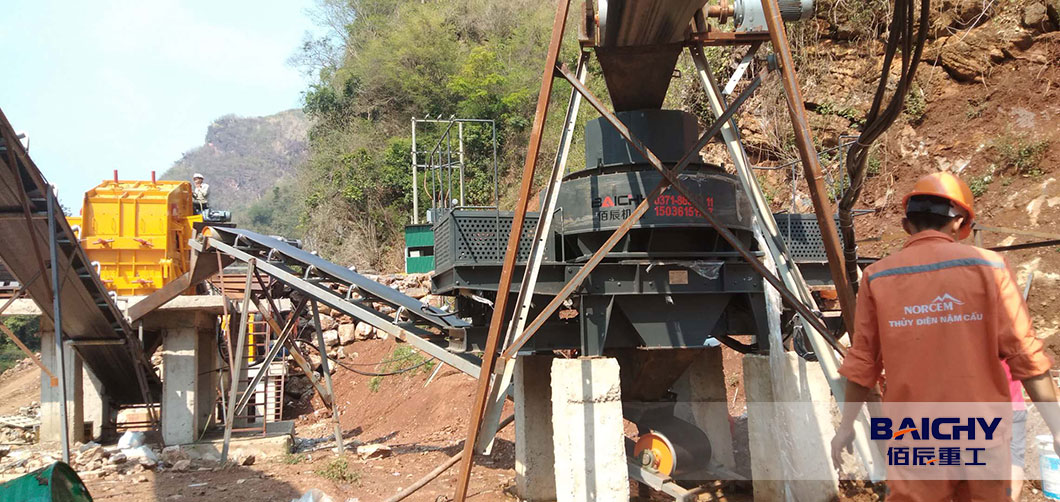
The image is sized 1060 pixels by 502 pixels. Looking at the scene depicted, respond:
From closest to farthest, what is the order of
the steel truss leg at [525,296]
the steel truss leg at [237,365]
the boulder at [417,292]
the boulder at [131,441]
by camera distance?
→ the steel truss leg at [525,296] → the steel truss leg at [237,365] → the boulder at [131,441] → the boulder at [417,292]

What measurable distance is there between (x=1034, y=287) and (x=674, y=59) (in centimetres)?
753

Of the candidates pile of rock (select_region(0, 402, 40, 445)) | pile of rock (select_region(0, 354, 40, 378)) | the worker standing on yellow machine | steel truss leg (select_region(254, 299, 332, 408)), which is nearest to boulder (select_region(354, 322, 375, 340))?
the worker standing on yellow machine

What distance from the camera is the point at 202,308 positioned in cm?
1170

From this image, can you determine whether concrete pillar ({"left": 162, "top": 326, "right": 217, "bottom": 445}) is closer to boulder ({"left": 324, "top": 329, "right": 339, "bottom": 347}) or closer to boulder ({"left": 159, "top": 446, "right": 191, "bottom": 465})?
boulder ({"left": 159, "top": 446, "right": 191, "bottom": 465})

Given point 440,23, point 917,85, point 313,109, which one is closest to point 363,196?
point 313,109

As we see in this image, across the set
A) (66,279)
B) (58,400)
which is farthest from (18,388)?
(66,279)

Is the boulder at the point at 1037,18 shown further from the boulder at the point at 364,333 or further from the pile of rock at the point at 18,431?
the pile of rock at the point at 18,431

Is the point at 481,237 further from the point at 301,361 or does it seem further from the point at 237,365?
the point at 301,361

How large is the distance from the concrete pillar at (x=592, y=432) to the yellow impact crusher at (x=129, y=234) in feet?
30.8

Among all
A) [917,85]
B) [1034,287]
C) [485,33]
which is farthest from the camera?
[485,33]

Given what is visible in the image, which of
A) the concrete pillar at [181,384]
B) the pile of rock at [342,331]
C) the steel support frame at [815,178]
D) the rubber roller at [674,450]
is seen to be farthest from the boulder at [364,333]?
the steel support frame at [815,178]

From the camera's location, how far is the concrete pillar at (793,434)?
20.7 feet

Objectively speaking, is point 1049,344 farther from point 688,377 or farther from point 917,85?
point 917,85

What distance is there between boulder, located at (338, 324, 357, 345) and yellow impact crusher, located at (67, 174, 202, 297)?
6.64 meters
